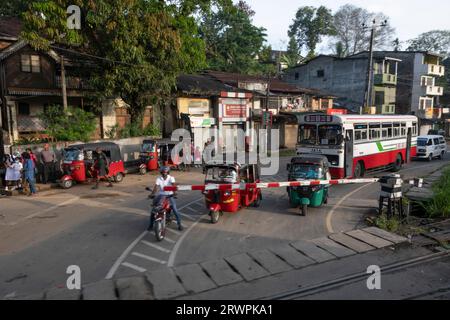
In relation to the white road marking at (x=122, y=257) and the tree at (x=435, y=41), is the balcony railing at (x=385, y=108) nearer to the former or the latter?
the tree at (x=435, y=41)

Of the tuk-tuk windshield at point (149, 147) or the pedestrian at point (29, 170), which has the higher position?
the tuk-tuk windshield at point (149, 147)

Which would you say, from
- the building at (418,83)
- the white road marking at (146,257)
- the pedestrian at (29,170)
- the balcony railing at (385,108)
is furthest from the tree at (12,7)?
the building at (418,83)

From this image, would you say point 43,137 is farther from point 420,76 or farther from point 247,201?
point 420,76

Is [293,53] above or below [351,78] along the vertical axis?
above

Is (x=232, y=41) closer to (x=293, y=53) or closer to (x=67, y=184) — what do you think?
(x=293, y=53)

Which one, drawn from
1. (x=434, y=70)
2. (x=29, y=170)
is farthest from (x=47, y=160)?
(x=434, y=70)

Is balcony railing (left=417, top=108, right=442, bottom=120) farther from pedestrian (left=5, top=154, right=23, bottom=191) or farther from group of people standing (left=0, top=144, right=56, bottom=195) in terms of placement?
pedestrian (left=5, top=154, right=23, bottom=191)

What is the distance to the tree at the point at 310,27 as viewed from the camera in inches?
2440

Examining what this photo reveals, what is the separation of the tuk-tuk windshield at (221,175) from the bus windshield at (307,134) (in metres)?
6.86

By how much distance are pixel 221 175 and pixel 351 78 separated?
131 feet

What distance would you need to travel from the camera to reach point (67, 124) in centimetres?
1988

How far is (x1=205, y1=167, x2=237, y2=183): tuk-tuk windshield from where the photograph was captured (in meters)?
11.2
